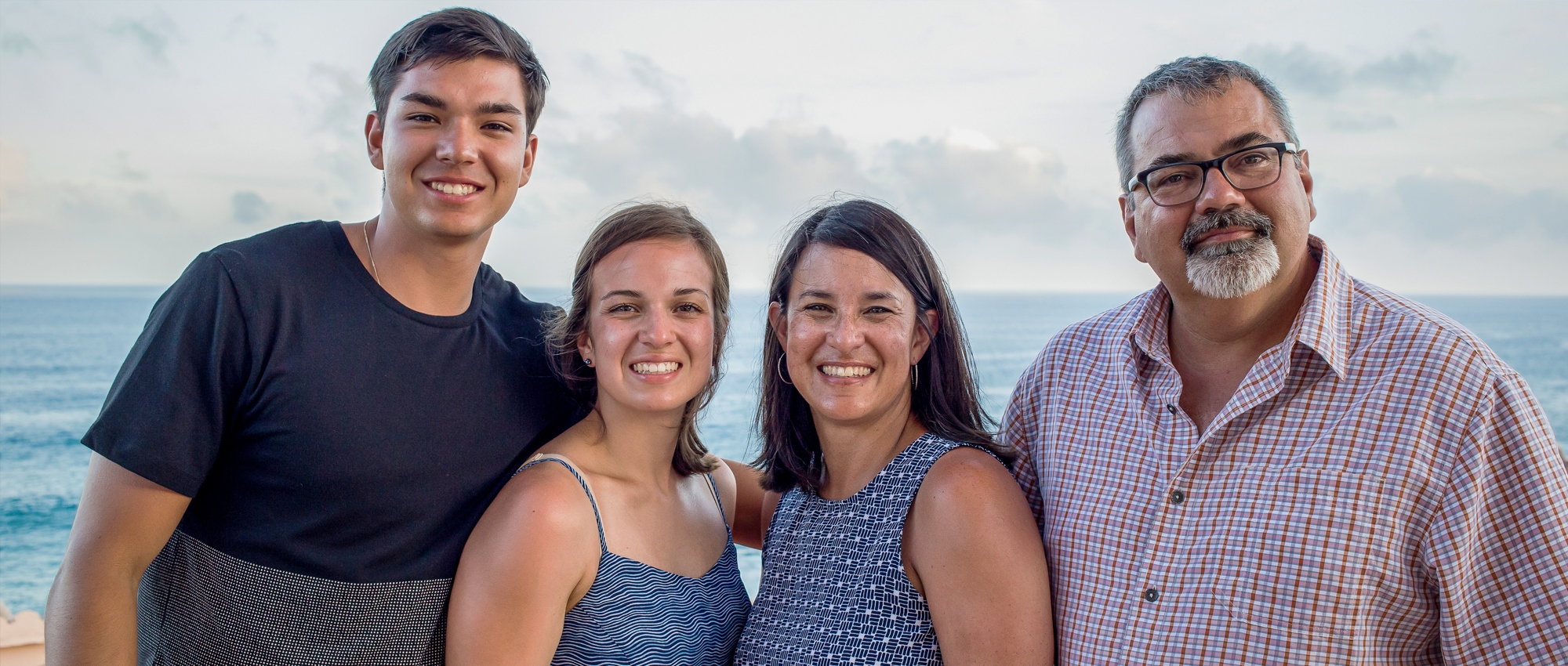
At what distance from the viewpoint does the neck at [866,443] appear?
2.84 metres

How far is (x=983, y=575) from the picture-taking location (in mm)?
2395

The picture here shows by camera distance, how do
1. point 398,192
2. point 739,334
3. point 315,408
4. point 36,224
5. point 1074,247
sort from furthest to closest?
point 1074,247 < point 36,224 < point 739,334 < point 398,192 < point 315,408

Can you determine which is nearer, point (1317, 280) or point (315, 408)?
point (1317, 280)

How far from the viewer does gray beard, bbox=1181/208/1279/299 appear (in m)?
2.40

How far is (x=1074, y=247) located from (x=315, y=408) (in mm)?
76949

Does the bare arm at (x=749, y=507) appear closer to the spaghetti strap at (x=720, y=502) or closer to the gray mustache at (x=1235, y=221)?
the spaghetti strap at (x=720, y=502)

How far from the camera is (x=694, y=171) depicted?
62.1 meters

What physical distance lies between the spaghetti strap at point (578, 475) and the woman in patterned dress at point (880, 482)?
1.68 feet

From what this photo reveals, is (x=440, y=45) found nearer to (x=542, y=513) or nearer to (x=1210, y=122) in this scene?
(x=542, y=513)

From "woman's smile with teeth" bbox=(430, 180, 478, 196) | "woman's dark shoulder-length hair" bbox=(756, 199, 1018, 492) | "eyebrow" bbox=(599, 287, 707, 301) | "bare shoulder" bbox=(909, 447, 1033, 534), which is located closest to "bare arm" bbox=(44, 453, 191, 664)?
"woman's smile with teeth" bbox=(430, 180, 478, 196)

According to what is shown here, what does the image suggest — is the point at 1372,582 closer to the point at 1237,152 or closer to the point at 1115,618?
the point at 1115,618

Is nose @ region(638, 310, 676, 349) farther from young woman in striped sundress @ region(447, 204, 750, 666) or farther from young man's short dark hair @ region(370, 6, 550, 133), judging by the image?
young man's short dark hair @ region(370, 6, 550, 133)

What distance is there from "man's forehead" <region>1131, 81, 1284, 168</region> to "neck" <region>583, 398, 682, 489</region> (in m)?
1.71

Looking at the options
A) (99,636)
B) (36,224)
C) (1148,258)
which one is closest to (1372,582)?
(1148,258)
